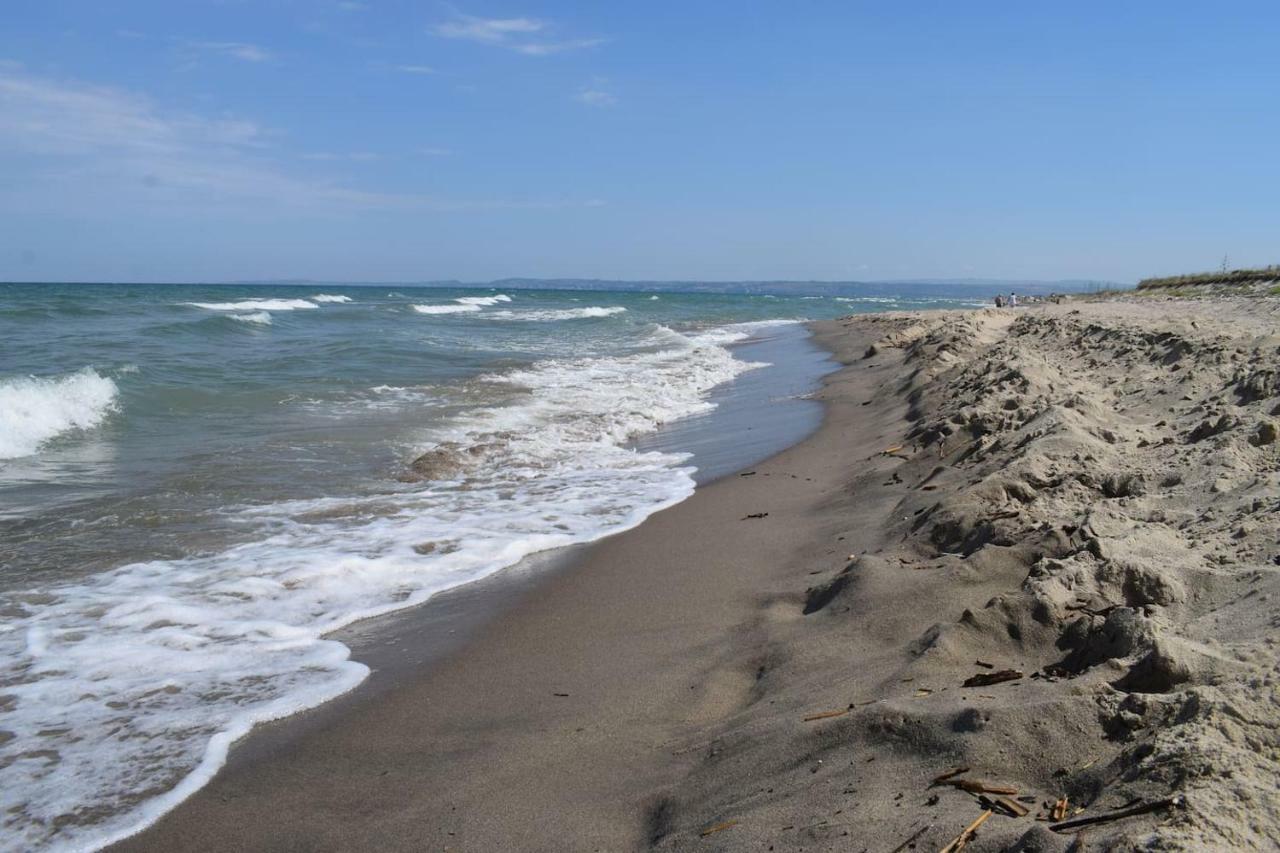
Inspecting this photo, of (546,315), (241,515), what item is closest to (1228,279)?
(241,515)

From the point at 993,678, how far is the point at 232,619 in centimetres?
376

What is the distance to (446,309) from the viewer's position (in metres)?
52.5

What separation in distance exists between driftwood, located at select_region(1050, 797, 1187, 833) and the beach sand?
0.04 ft

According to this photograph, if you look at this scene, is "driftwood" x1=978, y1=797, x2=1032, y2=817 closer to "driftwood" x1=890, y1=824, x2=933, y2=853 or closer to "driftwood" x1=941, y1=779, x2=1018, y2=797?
"driftwood" x1=941, y1=779, x2=1018, y2=797

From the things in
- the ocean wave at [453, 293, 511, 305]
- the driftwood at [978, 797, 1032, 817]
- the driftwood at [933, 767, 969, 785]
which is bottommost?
the driftwood at [933, 767, 969, 785]

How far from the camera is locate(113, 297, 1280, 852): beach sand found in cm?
218

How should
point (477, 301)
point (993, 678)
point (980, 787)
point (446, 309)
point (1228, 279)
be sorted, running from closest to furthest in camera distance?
point (980, 787) < point (993, 678) < point (1228, 279) < point (446, 309) < point (477, 301)

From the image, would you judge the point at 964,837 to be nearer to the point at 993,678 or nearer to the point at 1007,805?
the point at 1007,805

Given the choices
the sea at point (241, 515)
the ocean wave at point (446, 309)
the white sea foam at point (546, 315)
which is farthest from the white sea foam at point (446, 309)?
the sea at point (241, 515)

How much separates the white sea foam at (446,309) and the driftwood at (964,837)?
46750 mm

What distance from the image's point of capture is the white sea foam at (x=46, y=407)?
10.1 m

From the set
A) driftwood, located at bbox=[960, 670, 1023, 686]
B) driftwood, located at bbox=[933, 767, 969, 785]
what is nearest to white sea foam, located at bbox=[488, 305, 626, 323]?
driftwood, located at bbox=[960, 670, 1023, 686]

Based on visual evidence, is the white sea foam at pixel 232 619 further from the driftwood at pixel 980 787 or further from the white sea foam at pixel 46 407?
the white sea foam at pixel 46 407

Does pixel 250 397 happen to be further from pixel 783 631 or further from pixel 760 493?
pixel 783 631
